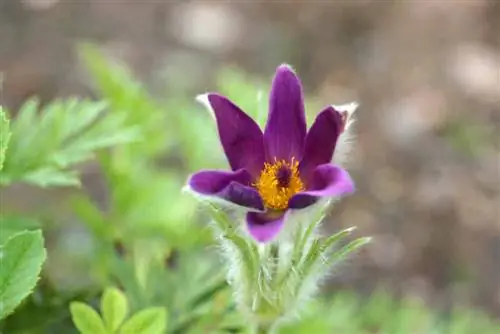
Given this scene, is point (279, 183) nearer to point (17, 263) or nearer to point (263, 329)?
point (263, 329)

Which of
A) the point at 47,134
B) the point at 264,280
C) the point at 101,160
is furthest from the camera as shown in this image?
the point at 101,160

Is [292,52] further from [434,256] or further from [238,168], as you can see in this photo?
[238,168]

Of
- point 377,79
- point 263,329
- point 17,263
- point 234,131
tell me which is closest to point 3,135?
point 17,263

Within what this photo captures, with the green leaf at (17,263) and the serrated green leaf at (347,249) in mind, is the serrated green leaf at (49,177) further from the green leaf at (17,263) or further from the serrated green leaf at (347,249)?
the serrated green leaf at (347,249)

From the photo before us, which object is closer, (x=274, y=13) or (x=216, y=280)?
(x=216, y=280)

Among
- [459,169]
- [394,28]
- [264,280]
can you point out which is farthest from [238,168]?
[394,28]
